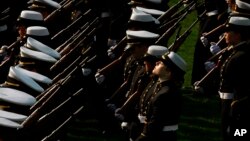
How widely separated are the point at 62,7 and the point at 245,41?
13.4 feet

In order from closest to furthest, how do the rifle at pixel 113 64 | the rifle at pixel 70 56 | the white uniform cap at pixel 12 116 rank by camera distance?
the white uniform cap at pixel 12 116 < the rifle at pixel 70 56 < the rifle at pixel 113 64

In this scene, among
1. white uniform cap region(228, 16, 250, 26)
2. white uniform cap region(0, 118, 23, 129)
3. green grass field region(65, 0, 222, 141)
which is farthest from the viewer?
green grass field region(65, 0, 222, 141)

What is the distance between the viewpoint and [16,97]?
26.8 ft

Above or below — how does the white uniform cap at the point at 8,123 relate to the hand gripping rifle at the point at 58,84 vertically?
above

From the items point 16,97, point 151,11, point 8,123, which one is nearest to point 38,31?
point 151,11

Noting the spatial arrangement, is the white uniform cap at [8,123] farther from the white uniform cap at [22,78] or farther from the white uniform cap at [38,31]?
the white uniform cap at [38,31]

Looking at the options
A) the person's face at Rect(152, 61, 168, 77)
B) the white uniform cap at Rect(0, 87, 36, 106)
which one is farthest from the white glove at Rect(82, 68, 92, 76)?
the white uniform cap at Rect(0, 87, 36, 106)

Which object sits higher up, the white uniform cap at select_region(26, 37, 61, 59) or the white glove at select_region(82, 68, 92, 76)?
the white uniform cap at select_region(26, 37, 61, 59)

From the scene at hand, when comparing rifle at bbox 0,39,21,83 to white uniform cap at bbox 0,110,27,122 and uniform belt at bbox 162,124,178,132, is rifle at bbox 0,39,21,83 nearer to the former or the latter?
uniform belt at bbox 162,124,178,132

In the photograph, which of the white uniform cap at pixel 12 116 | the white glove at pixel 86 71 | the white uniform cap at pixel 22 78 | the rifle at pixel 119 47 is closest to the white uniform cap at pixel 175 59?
the white uniform cap at pixel 22 78

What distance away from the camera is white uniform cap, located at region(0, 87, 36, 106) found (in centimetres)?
811

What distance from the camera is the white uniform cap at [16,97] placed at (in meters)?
8.11

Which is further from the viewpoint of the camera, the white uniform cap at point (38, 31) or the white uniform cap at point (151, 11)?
the white uniform cap at point (151, 11)

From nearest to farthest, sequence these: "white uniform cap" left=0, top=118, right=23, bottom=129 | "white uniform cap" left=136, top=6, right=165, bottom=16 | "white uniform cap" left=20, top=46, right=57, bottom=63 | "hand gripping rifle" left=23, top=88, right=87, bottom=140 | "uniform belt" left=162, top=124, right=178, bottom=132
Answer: "white uniform cap" left=0, top=118, right=23, bottom=129
"hand gripping rifle" left=23, top=88, right=87, bottom=140
"uniform belt" left=162, top=124, right=178, bottom=132
"white uniform cap" left=20, top=46, right=57, bottom=63
"white uniform cap" left=136, top=6, right=165, bottom=16
